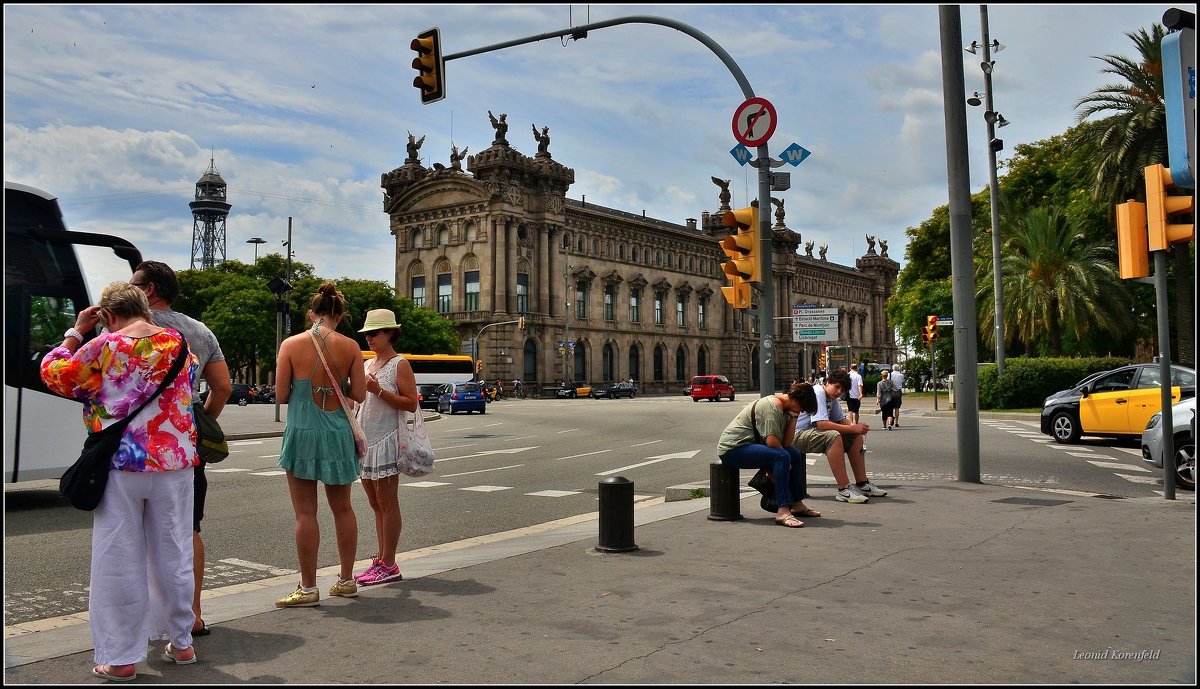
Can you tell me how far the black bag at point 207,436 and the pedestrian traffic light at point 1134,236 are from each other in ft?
26.2

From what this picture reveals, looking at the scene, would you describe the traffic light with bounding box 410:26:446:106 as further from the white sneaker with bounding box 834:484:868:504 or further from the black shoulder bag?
the black shoulder bag

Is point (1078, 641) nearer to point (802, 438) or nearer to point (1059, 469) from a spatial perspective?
point (802, 438)

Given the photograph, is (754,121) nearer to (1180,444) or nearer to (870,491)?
(870,491)

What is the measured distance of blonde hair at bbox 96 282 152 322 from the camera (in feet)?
15.8

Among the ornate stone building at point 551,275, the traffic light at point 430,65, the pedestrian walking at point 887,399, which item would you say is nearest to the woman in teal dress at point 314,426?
the traffic light at point 430,65


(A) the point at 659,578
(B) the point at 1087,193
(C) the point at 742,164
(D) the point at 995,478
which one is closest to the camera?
(A) the point at 659,578

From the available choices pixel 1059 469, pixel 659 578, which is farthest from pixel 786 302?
pixel 659 578

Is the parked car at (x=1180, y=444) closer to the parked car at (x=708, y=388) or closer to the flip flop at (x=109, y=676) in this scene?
the flip flop at (x=109, y=676)

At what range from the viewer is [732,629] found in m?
5.42

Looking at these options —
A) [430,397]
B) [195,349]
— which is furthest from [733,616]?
[430,397]

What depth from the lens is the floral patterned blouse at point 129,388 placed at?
462 centimetres

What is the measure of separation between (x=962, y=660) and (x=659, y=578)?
243 centimetres

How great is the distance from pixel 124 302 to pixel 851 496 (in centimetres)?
826

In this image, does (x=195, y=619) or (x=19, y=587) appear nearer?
(x=195, y=619)
